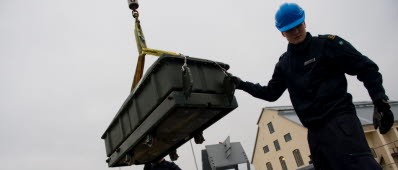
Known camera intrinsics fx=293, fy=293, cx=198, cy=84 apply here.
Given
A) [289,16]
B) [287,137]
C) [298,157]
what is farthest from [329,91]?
[287,137]

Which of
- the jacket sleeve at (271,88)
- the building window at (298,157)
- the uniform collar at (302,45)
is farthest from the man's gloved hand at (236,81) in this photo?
the building window at (298,157)

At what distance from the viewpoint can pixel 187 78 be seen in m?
3.49

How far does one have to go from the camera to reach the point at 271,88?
3256 mm

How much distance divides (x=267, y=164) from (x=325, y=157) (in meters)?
32.1

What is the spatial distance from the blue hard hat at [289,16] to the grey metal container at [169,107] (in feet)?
4.61

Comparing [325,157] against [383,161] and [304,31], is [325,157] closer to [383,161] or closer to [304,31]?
[304,31]

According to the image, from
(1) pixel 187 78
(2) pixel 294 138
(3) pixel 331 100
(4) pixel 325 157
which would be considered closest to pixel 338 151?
(4) pixel 325 157

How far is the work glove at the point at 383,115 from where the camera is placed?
2.30 metres

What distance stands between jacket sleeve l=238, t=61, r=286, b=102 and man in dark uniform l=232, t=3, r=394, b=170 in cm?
23

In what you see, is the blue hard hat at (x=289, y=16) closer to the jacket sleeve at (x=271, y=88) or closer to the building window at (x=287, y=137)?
the jacket sleeve at (x=271, y=88)

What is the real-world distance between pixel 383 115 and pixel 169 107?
2144mm

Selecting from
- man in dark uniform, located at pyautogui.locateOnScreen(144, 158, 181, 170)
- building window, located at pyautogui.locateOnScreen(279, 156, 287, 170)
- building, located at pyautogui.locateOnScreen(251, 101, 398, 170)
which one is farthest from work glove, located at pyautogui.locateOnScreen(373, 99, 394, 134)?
building window, located at pyautogui.locateOnScreen(279, 156, 287, 170)

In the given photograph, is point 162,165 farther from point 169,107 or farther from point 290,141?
point 290,141

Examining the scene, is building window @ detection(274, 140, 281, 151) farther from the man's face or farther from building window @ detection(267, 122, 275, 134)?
the man's face
